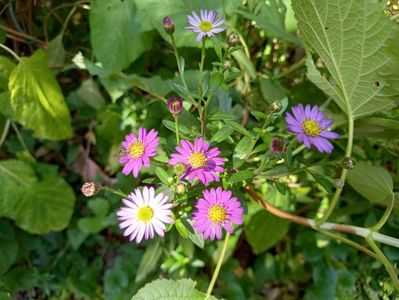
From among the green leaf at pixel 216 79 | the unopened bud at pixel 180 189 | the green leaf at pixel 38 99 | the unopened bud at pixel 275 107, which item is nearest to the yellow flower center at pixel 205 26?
the green leaf at pixel 216 79

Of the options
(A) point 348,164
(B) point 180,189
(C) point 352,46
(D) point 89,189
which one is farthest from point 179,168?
(C) point 352,46

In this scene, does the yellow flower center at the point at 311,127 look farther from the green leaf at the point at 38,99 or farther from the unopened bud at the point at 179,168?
the green leaf at the point at 38,99

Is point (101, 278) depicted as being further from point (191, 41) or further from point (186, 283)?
point (191, 41)

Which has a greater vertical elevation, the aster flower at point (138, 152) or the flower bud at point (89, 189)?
the aster flower at point (138, 152)

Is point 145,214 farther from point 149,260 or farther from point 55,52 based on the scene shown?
point 55,52

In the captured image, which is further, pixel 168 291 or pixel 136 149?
pixel 168 291

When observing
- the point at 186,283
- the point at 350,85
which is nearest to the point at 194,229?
the point at 186,283
